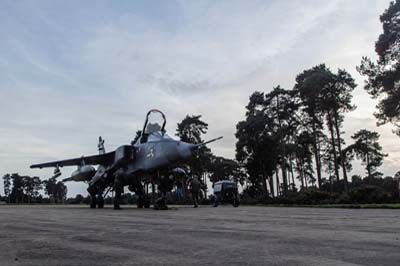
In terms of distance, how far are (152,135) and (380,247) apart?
1519 cm

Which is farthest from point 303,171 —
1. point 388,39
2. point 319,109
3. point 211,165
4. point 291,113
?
point 388,39

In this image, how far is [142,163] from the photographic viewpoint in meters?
19.0

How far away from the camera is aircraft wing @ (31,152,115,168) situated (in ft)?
75.2

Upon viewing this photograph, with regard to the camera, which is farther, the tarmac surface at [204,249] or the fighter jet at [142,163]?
the fighter jet at [142,163]

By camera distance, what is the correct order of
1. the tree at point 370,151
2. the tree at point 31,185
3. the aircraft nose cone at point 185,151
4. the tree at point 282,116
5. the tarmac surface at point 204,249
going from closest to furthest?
the tarmac surface at point 204,249 < the aircraft nose cone at point 185,151 < the tree at point 282,116 < the tree at point 370,151 < the tree at point 31,185

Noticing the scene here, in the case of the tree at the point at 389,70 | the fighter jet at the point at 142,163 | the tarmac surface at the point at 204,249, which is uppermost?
the tree at the point at 389,70

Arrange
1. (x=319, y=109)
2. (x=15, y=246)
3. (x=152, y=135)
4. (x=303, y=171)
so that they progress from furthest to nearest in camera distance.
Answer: (x=303, y=171)
(x=319, y=109)
(x=152, y=135)
(x=15, y=246)

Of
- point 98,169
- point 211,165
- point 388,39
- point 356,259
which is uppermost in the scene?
point 388,39

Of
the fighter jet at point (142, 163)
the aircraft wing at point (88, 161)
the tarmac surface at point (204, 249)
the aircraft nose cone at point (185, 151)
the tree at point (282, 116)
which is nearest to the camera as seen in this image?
the tarmac surface at point (204, 249)

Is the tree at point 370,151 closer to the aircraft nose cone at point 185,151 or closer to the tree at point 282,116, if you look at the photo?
the tree at point 282,116

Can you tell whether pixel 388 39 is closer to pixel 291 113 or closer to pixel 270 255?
pixel 291 113

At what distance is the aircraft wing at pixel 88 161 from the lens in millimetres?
22928

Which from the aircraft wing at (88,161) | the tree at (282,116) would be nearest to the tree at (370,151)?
the tree at (282,116)

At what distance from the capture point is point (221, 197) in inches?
1157
